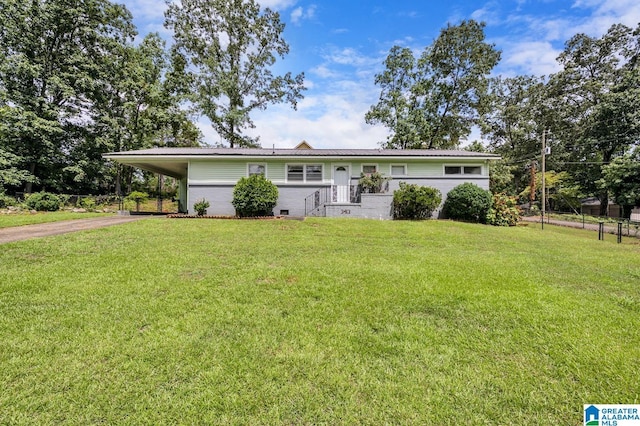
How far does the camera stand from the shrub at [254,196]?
12836mm

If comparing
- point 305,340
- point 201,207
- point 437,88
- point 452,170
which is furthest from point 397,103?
point 305,340

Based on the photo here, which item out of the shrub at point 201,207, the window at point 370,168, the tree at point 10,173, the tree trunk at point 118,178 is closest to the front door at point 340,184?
the window at point 370,168

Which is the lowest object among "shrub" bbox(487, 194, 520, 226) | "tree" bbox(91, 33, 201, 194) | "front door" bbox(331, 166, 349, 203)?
"shrub" bbox(487, 194, 520, 226)

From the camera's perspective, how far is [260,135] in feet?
89.5

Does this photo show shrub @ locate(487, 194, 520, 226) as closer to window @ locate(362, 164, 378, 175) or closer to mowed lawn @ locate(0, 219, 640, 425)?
window @ locate(362, 164, 378, 175)

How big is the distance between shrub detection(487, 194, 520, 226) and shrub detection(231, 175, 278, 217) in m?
10.8

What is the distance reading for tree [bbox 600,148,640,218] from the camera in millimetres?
20766

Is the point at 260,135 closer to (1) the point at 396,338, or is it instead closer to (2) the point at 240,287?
(2) the point at 240,287

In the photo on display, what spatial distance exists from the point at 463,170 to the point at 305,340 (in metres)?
15.1

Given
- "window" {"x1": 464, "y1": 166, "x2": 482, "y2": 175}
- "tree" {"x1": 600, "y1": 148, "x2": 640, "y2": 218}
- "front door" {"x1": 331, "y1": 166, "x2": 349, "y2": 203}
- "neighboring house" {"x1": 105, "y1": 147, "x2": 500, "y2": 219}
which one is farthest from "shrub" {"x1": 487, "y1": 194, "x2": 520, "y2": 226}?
"tree" {"x1": 600, "y1": 148, "x2": 640, "y2": 218}

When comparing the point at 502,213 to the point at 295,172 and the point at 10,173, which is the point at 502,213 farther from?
the point at 10,173

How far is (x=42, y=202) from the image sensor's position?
1543cm

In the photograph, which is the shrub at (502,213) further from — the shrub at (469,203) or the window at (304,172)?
the window at (304,172)

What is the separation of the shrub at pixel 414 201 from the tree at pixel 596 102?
21.6 metres
